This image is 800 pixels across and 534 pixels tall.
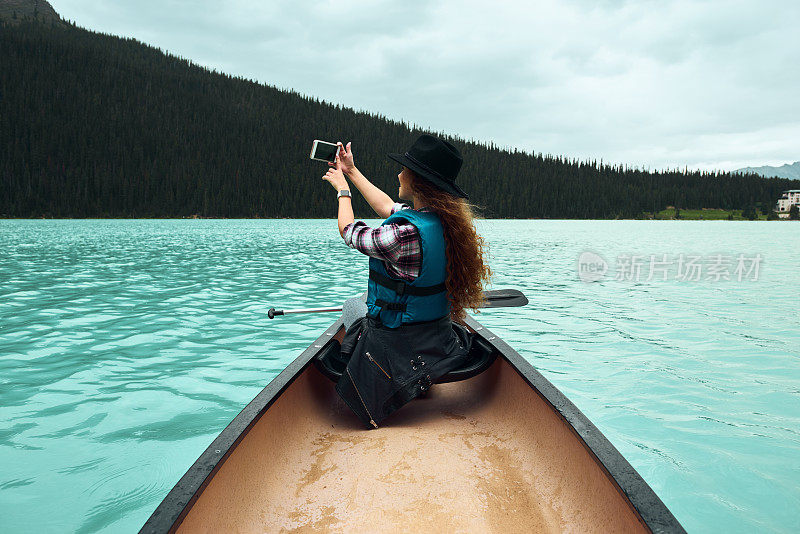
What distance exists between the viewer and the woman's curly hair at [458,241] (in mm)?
3443

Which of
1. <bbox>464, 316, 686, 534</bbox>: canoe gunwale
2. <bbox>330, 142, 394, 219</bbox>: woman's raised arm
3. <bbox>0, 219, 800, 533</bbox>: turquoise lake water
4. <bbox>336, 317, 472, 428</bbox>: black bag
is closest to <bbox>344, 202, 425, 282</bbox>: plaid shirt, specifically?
<bbox>330, 142, 394, 219</bbox>: woman's raised arm

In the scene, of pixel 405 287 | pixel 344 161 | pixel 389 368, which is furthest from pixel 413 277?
pixel 344 161

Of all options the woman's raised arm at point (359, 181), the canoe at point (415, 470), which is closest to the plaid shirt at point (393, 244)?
the woman's raised arm at point (359, 181)

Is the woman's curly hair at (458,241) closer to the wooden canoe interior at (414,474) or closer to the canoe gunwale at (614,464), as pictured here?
the canoe gunwale at (614,464)

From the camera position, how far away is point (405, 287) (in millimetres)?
3564

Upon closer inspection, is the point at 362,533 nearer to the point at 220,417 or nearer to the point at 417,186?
the point at 417,186

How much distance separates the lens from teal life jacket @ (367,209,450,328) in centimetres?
341

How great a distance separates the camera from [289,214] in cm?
10919

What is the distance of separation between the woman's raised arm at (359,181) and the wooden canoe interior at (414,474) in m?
1.51

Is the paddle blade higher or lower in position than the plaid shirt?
lower

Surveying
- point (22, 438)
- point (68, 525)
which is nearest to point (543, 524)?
point (68, 525)

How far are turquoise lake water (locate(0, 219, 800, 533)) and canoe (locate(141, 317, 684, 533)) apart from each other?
1827 millimetres

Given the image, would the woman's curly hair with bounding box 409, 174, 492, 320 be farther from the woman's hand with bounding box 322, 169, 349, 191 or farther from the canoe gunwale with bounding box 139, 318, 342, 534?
the canoe gunwale with bounding box 139, 318, 342, 534

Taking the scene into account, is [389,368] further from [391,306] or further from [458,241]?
[458,241]
